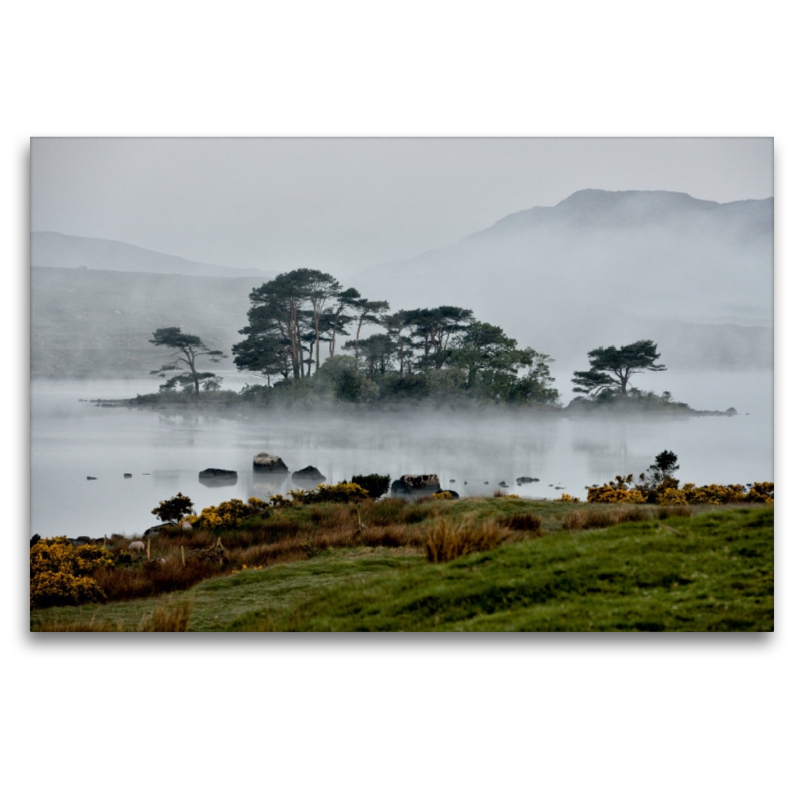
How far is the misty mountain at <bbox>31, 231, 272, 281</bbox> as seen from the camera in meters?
5.17

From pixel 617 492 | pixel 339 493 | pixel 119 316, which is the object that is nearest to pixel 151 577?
pixel 339 493

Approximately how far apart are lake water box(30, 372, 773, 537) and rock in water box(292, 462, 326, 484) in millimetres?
46

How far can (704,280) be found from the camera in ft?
17.2

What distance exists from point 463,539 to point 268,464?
1.50 meters

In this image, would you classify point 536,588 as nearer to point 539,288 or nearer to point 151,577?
point 539,288

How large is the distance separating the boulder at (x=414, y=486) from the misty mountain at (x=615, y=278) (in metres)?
1.25

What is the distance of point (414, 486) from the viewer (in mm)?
5246

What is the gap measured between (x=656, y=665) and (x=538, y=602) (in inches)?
39.7

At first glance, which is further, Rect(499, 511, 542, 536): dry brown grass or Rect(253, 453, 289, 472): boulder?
Rect(253, 453, 289, 472): boulder

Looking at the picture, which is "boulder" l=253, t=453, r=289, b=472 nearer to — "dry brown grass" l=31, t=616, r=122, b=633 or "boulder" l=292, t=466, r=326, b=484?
"boulder" l=292, t=466, r=326, b=484

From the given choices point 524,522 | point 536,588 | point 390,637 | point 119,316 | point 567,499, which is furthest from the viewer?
point 119,316

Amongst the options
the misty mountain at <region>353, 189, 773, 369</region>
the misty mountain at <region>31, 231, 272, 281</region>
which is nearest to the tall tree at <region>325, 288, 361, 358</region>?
the misty mountain at <region>353, 189, 773, 369</region>
